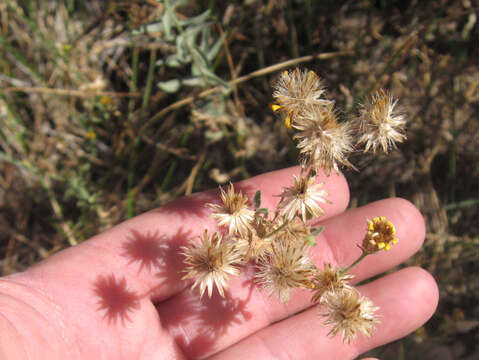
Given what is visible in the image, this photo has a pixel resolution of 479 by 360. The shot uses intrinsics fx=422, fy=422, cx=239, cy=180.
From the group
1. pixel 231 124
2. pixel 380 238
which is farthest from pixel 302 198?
pixel 231 124

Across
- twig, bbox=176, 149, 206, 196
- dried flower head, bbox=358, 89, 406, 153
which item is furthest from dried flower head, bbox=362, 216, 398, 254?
twig, bbox=176, 149, 206, 196

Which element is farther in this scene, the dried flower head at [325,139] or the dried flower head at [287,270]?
the dried flower head at [287,270]

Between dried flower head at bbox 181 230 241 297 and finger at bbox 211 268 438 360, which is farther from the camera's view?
finger at bbox 211 268 438 360

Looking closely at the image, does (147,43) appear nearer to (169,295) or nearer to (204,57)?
(204,57)

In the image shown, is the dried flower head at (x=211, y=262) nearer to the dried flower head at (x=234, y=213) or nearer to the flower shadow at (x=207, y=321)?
the dried flower head at (x=234, y=213)

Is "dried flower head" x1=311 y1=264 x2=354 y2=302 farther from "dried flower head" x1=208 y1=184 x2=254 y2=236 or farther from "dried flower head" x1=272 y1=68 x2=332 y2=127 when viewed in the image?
"dried flower head" x1=272 y1=68 x2=332 y2=127

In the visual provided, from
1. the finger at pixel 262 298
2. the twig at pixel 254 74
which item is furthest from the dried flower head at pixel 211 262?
the twig at pixel 254 74

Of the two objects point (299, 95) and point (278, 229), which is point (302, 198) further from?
point (299, 95)
